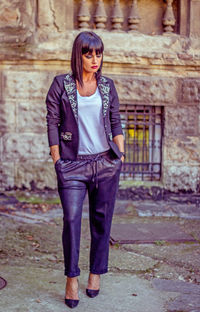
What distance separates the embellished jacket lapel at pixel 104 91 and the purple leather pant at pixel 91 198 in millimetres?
323

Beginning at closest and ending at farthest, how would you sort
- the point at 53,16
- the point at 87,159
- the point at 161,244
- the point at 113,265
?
the point at 87,159 < the point at 113,265 < the point at 161,244 < the point at 53,16

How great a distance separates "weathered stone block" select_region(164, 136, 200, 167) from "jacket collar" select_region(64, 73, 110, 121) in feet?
10.7

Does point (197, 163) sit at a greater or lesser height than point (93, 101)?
lesser

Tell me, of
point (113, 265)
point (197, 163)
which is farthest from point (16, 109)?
point (113, 265)

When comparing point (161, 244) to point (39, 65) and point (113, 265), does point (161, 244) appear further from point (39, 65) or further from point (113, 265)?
point (39, 65)

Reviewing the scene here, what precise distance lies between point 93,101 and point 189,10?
3.75 metres

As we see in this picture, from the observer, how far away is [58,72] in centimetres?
651

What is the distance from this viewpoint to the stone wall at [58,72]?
6.37 meters

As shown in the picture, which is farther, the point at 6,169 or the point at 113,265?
the point at 6,169

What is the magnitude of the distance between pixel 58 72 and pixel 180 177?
2.14 meters

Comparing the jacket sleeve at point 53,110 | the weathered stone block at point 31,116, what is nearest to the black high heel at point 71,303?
the jacket sleeve at point 53,110

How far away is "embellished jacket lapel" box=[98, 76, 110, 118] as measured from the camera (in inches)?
138

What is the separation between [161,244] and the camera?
4969mm

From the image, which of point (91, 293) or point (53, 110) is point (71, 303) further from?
point (53, 110)
